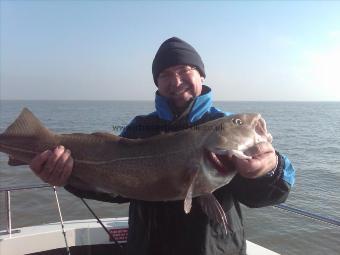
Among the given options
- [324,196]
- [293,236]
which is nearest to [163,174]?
[293,236]

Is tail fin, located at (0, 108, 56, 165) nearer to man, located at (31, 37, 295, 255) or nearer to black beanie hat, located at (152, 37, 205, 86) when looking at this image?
man, located at (31, 37, 295, 255)

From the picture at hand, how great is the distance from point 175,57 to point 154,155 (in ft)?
3.69

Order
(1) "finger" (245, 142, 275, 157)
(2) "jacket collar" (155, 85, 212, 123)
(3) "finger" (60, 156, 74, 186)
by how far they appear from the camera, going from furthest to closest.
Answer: (2) "jacket collar" (155, 85, 212, 123) → (3) "finger" (60, 156, 74, 186) → (1) "finger" (245, 142, 275, 157)

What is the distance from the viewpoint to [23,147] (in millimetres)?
3736

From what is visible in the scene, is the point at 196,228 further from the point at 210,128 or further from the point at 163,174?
the point at 210,128

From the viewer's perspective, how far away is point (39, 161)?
3537 mm

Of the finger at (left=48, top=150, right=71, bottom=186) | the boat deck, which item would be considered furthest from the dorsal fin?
the boat deck

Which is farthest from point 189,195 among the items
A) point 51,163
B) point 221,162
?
point 51,163

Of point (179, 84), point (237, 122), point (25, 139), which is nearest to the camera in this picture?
point (237, 122)

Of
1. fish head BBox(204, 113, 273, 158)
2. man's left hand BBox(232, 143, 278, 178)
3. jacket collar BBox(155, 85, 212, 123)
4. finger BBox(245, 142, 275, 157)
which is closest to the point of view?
man's left hand BBox(232, 143, 278, 178)

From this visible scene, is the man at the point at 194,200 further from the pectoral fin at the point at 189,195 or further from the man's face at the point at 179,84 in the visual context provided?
the pectoral fin at the point at 189,195

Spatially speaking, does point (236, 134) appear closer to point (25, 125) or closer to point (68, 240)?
point (25, 125)

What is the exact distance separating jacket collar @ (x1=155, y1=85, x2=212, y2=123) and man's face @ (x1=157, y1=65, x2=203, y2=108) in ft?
0.26

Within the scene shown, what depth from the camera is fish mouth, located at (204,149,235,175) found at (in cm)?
334
